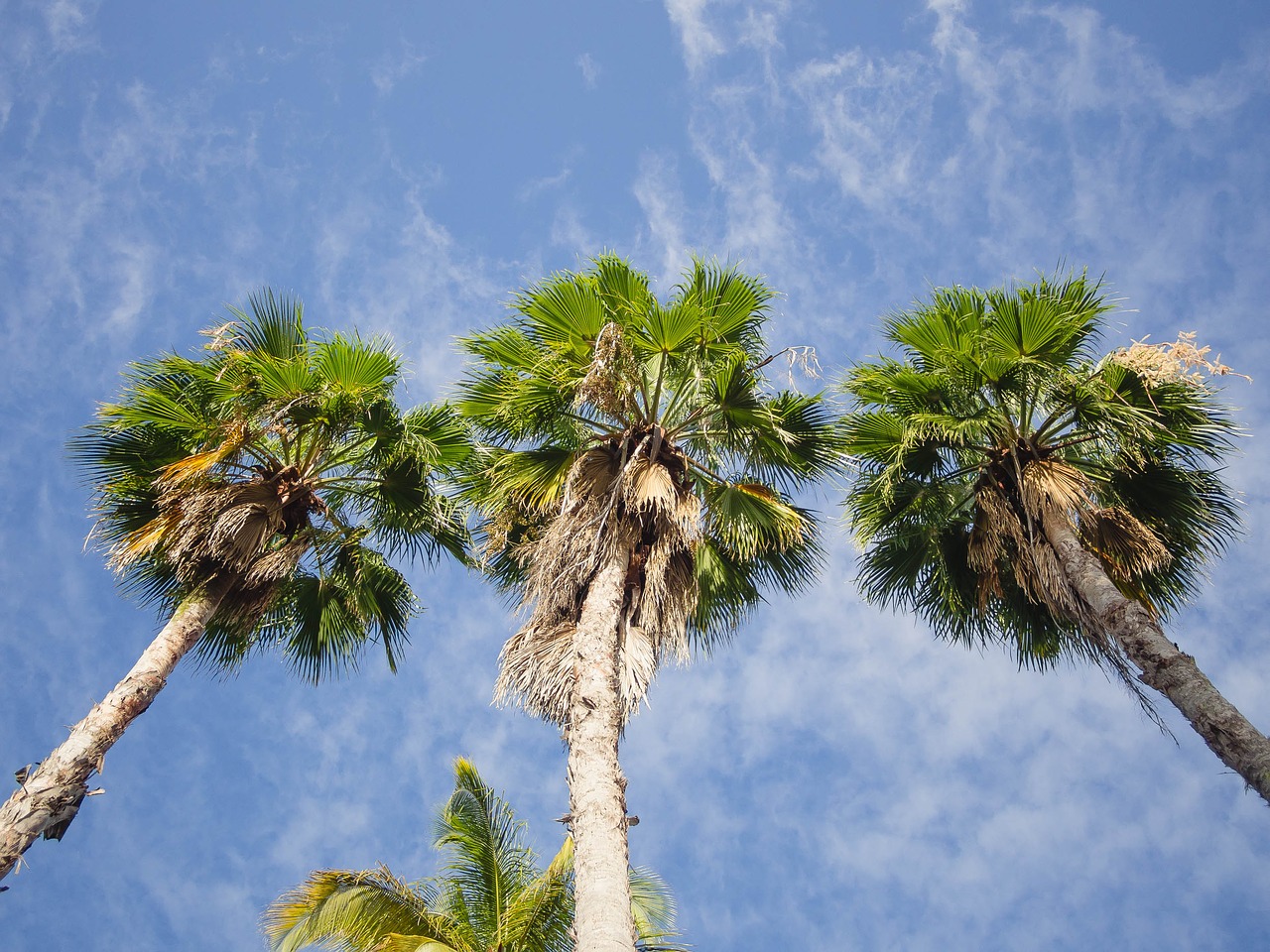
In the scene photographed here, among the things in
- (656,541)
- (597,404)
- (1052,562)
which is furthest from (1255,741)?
(597,404)

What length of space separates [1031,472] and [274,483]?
7.47 metres

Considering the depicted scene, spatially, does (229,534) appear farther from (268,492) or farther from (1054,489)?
(1054,489)

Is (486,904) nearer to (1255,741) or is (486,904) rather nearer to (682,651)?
(682,651)

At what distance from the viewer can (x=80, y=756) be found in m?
7.94

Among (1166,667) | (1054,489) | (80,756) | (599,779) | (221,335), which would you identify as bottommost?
(599,779)

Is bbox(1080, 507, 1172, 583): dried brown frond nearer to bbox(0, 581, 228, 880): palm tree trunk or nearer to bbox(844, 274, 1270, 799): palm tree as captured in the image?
bbox(844, 274, 1270, 799): palm tree

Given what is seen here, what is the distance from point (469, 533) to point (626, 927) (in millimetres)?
5634

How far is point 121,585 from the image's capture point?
35.3ft

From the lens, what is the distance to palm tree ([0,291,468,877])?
9.75 meters

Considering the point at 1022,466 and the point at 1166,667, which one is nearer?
the point at 1166,667

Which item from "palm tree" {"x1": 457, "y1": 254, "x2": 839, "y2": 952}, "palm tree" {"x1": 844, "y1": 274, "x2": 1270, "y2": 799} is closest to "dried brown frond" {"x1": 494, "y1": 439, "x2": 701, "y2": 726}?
"palm tree" {"x1": 457, "y1": 254, "x2": 839, "y2": 952}

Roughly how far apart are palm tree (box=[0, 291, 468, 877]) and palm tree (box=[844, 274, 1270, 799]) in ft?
15.3

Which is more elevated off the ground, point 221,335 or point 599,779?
point 221,335

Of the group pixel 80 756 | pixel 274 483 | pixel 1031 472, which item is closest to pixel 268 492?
pixel 274 483
